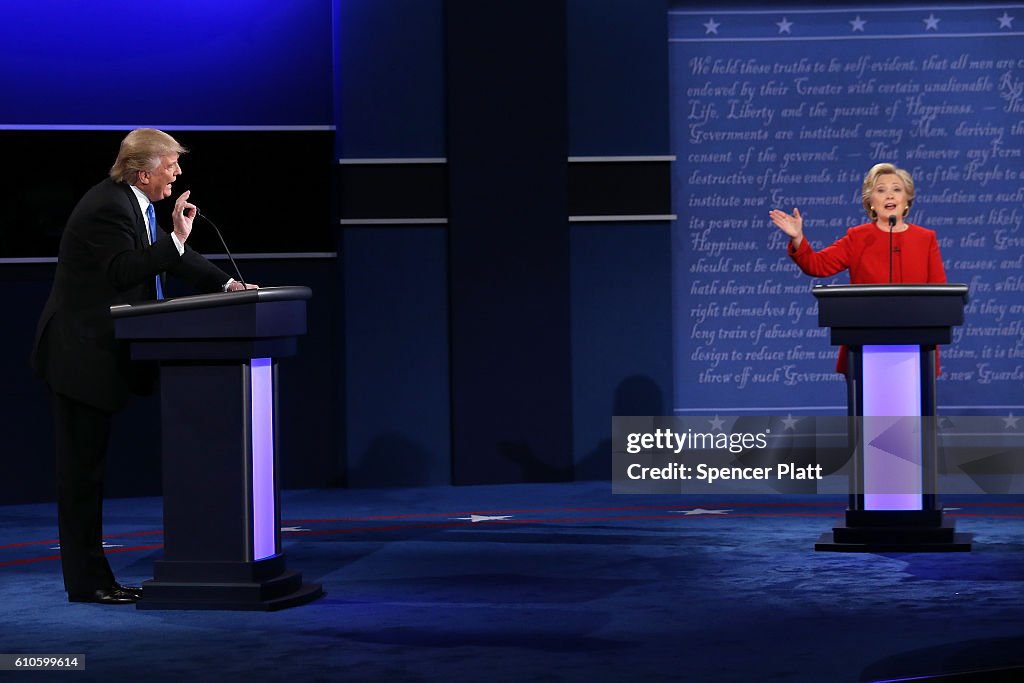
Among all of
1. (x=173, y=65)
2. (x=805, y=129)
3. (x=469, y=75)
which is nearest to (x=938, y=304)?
(x=805, y=129)

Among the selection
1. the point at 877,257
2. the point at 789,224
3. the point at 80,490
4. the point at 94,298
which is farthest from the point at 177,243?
the point at 877,257

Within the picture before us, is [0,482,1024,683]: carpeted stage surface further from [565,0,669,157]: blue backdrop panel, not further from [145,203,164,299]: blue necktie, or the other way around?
[565,0,669,157]: blue backdrop panel

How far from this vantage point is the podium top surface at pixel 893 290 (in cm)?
642

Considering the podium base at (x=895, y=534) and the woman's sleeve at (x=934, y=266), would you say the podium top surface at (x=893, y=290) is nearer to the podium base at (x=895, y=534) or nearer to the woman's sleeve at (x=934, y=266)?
the woman's sleeve at (x=934, y=266)

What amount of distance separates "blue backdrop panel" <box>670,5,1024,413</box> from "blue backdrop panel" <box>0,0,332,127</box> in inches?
84.9

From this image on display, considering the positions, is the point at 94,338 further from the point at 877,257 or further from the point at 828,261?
the point at 877,257

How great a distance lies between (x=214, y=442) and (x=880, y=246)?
3284 millimetres

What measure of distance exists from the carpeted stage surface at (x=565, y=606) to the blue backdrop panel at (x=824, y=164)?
4.81 feet

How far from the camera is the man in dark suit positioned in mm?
5480

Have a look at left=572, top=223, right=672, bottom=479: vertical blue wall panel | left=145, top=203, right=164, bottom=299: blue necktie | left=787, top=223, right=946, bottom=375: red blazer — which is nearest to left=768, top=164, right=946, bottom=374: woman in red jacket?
left=787, top=223, right=946, bottom=375: red blazer

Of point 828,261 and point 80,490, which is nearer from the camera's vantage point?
point 80,490

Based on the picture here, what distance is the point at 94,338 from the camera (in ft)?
18.1

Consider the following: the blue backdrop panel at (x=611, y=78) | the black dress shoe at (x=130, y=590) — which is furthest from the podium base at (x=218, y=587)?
the blue backdrop panel at (x=611, y=78)

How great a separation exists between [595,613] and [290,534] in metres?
A: 2.41
